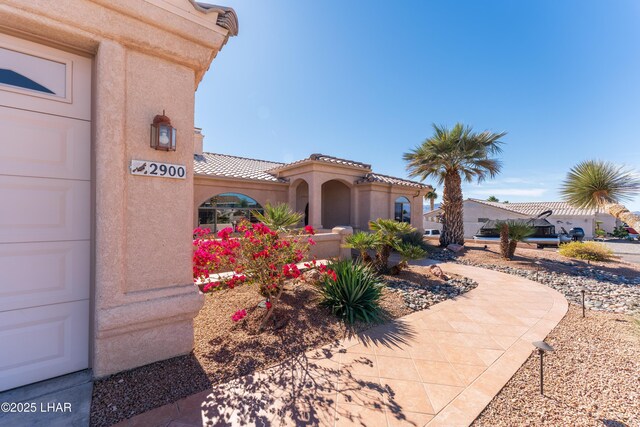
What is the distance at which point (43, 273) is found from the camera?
312cm

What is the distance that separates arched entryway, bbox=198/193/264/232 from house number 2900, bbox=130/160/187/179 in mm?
9771

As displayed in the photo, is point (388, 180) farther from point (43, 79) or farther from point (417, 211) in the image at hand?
point (43, 79)

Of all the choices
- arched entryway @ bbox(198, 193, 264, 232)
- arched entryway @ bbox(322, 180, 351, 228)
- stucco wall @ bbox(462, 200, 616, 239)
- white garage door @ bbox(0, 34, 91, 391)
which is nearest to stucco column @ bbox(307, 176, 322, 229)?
arched entryway @ bbox(198, 193, 264, 232)

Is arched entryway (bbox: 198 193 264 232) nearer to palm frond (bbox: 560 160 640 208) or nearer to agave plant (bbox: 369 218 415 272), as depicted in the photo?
agave plant (bbox: 369 218 415 272)

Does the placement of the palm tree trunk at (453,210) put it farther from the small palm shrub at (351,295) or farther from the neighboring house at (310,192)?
the small palm shrub at (351,295)

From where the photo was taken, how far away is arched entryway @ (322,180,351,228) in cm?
1755

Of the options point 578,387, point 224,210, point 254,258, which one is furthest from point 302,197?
point 578,387

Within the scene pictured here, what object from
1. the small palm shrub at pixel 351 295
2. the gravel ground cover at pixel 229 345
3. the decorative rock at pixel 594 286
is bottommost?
the decorative rock at pixel 594 286

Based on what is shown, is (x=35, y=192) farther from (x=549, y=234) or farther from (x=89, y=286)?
(x=549, y=234)

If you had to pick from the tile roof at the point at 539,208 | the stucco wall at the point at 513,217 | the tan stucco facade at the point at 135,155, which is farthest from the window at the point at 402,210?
the tile roof at the point at 539,208

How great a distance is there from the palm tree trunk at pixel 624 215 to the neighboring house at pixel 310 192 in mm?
10078

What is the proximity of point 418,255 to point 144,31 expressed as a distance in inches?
344

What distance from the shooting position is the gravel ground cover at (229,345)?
9.52ft

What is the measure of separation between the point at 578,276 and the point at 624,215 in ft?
19.2
